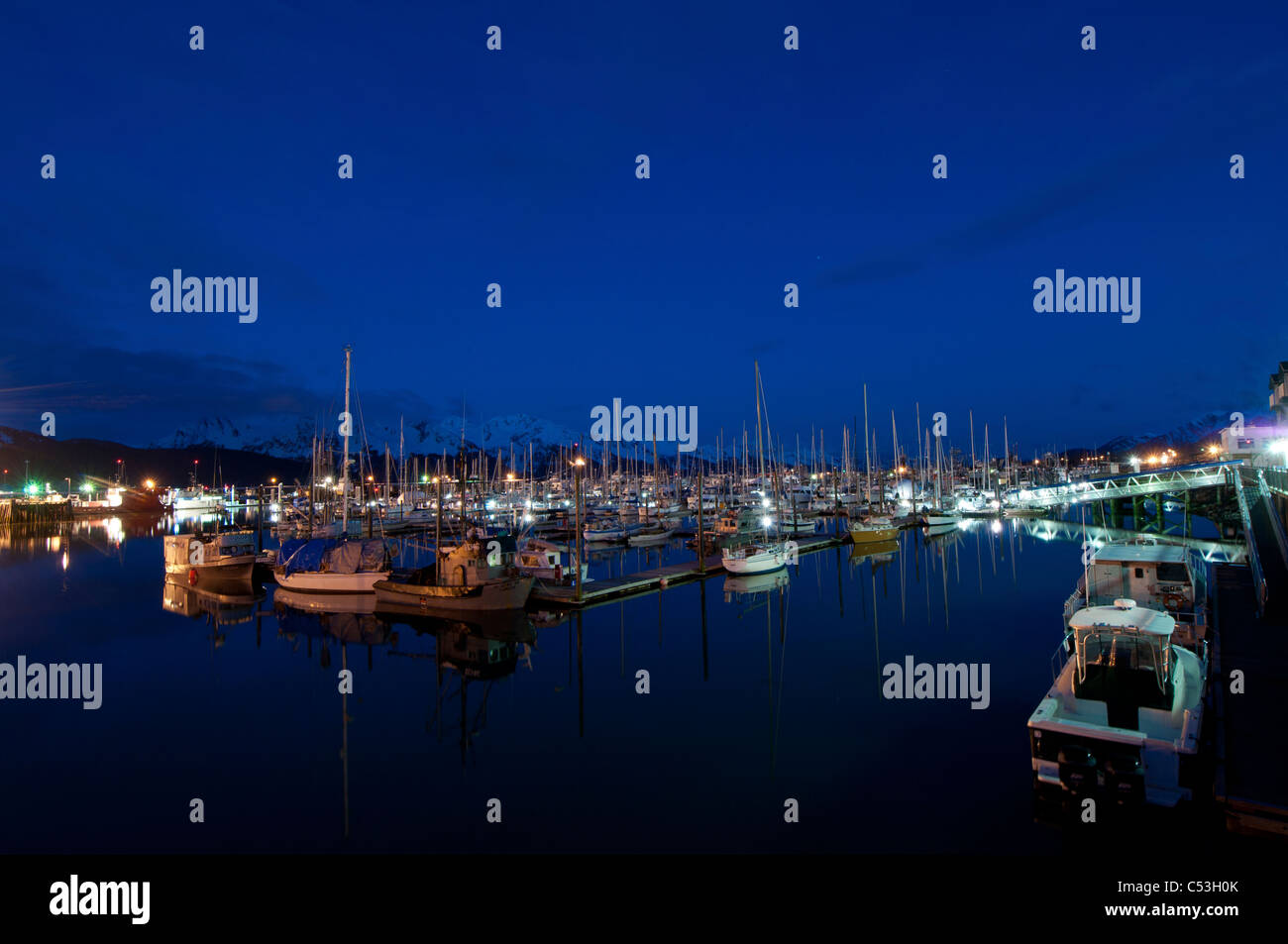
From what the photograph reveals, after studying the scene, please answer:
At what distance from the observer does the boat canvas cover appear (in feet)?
119

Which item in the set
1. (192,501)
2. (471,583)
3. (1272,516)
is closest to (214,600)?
(471,583)

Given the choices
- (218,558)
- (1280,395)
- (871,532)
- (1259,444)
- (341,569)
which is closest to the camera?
(341,569)

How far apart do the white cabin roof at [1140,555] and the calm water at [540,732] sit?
4.24 meters

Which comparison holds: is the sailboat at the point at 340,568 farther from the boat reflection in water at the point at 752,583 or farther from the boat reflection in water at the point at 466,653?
the boat reflection in water at the point at 752,583

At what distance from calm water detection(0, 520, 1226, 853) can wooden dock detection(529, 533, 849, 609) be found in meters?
0.89

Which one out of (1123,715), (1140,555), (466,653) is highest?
(1140,555)

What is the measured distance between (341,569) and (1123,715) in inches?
1403

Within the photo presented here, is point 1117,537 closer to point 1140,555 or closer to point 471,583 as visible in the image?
point 1140,555

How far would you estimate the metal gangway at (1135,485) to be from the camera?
5341 centimetres

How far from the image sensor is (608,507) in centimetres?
8838

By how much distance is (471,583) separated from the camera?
31328 mm

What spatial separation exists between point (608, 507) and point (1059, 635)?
6509 cm

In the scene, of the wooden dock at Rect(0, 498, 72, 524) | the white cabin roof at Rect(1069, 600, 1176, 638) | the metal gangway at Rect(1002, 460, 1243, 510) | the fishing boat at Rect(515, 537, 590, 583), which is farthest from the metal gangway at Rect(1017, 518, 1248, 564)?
the wooden dock at Rect(0, 498, 72, 524)
